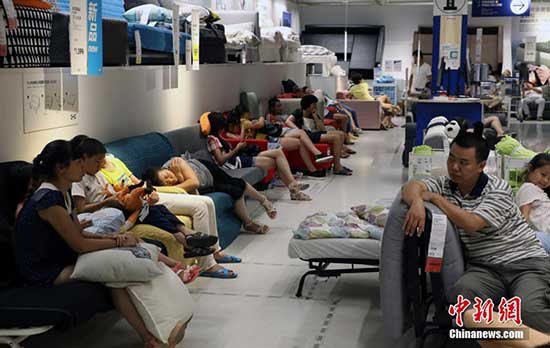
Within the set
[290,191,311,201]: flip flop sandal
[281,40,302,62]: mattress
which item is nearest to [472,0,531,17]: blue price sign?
[281,40,302,62]: mattress

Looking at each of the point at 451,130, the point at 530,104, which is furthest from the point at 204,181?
the point at 530,104

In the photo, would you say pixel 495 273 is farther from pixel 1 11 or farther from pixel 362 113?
pixel 362 113

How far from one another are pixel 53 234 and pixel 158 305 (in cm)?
58

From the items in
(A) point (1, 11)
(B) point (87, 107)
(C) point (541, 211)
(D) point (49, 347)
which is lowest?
(D) point (49, 347)

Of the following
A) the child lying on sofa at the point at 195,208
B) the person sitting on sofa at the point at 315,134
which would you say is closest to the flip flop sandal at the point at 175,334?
the child lying on sofa at the point at 195,208

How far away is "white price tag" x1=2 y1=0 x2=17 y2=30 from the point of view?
4238 mm

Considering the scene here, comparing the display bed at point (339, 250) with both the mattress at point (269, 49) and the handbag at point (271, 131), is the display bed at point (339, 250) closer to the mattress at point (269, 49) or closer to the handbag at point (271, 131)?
the handbag at point (271, 131)

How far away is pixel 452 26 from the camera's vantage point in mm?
9938

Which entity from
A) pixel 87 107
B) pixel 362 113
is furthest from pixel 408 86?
pixel 87 107

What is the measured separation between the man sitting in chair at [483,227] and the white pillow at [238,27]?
291 inches

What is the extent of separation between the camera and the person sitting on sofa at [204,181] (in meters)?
5.67

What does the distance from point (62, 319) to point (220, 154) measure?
4.01 metres

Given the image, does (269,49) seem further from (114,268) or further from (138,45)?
(114,268)

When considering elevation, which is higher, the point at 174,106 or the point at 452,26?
the point at 452,26
